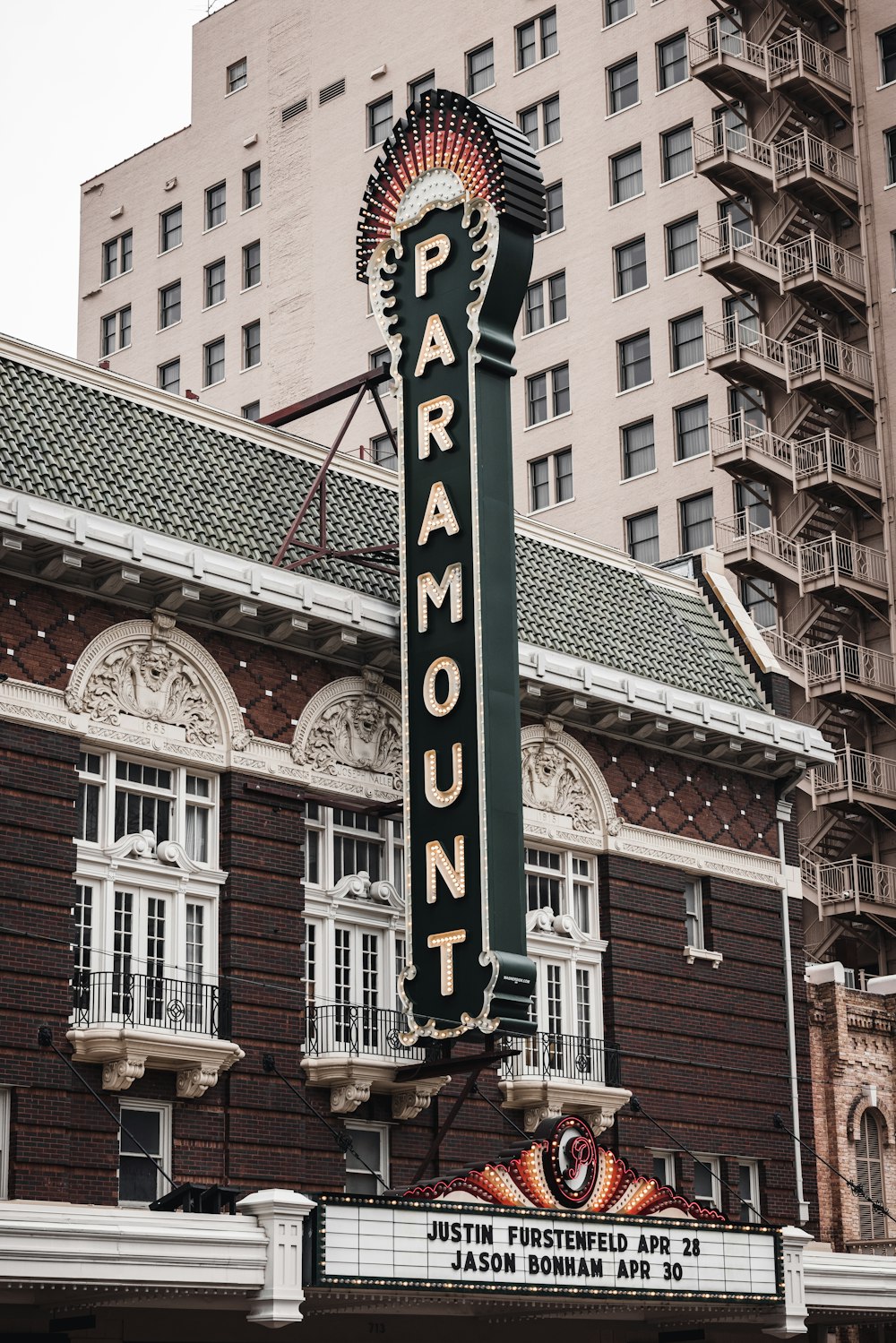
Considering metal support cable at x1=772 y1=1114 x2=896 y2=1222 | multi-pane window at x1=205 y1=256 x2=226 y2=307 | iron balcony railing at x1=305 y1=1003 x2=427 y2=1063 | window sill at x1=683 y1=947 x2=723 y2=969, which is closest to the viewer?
iron balcony railing at x1=305 y1=1003 x2=427 y2=1063

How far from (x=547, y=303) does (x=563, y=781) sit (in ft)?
98.8

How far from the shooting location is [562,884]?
3136cm

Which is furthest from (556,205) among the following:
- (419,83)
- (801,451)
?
(801,451)

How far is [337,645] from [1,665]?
5184 mm

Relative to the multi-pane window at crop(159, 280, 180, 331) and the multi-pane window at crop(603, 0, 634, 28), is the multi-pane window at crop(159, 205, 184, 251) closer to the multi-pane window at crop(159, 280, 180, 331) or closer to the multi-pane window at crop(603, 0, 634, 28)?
the multi-pane window at crop(159, 280, 180, 331)

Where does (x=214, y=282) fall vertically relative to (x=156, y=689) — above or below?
above

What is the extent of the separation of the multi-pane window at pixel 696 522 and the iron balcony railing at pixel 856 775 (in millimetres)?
6820

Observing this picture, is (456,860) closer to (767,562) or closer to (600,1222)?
(600,1222)

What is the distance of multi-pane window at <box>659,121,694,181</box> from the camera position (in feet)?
186

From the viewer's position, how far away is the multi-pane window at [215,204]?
6912 cm

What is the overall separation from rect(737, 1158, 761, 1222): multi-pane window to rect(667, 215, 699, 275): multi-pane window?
29.4m

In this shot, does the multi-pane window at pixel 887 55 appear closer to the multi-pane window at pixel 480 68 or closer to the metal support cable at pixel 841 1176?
the multi-pane window at pixel 480 68

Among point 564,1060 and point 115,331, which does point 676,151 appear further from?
point 564,1060

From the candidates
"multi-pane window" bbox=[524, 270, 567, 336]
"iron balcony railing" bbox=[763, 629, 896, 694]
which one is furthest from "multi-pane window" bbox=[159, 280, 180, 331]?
"iron balcony railing" bbox=[763, 629, 896, 694]
